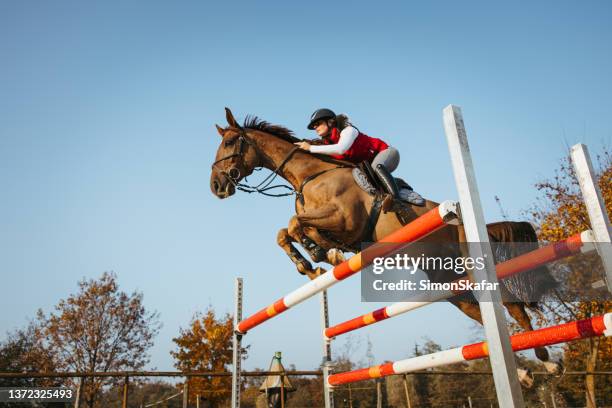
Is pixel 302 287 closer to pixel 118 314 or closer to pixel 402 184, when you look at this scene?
pixel 402 184

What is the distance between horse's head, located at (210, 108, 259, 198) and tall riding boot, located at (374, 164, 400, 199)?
141 centimetres

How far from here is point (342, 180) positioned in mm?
3852

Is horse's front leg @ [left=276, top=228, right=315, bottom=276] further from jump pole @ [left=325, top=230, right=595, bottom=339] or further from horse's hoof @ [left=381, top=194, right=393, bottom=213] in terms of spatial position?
horse's hoof @ [left=381, top=194, right=393, bottom=213]

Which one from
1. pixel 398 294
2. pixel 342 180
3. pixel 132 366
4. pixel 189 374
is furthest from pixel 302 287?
pixel 132 366

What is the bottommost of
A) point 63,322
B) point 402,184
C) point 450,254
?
point 450,254

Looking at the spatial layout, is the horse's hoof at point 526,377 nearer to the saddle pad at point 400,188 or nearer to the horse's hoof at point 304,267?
the saddle pad at point 400,188

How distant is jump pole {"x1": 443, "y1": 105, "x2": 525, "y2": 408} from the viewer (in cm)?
165

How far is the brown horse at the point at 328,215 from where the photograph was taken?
366 centimetres

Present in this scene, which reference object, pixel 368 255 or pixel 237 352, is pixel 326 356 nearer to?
pixel 237 352

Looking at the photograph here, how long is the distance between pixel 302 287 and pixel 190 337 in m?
22.5

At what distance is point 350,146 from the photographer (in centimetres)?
377

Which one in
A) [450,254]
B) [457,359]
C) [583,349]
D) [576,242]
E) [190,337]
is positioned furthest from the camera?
[190,337]

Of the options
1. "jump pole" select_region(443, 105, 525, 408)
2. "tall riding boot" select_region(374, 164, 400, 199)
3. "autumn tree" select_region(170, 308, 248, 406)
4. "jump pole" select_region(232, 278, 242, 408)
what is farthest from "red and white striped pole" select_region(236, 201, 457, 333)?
"autumn tree" select_region(170, 308, 248, 406)

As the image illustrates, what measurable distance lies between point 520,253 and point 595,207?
5.78 ft
